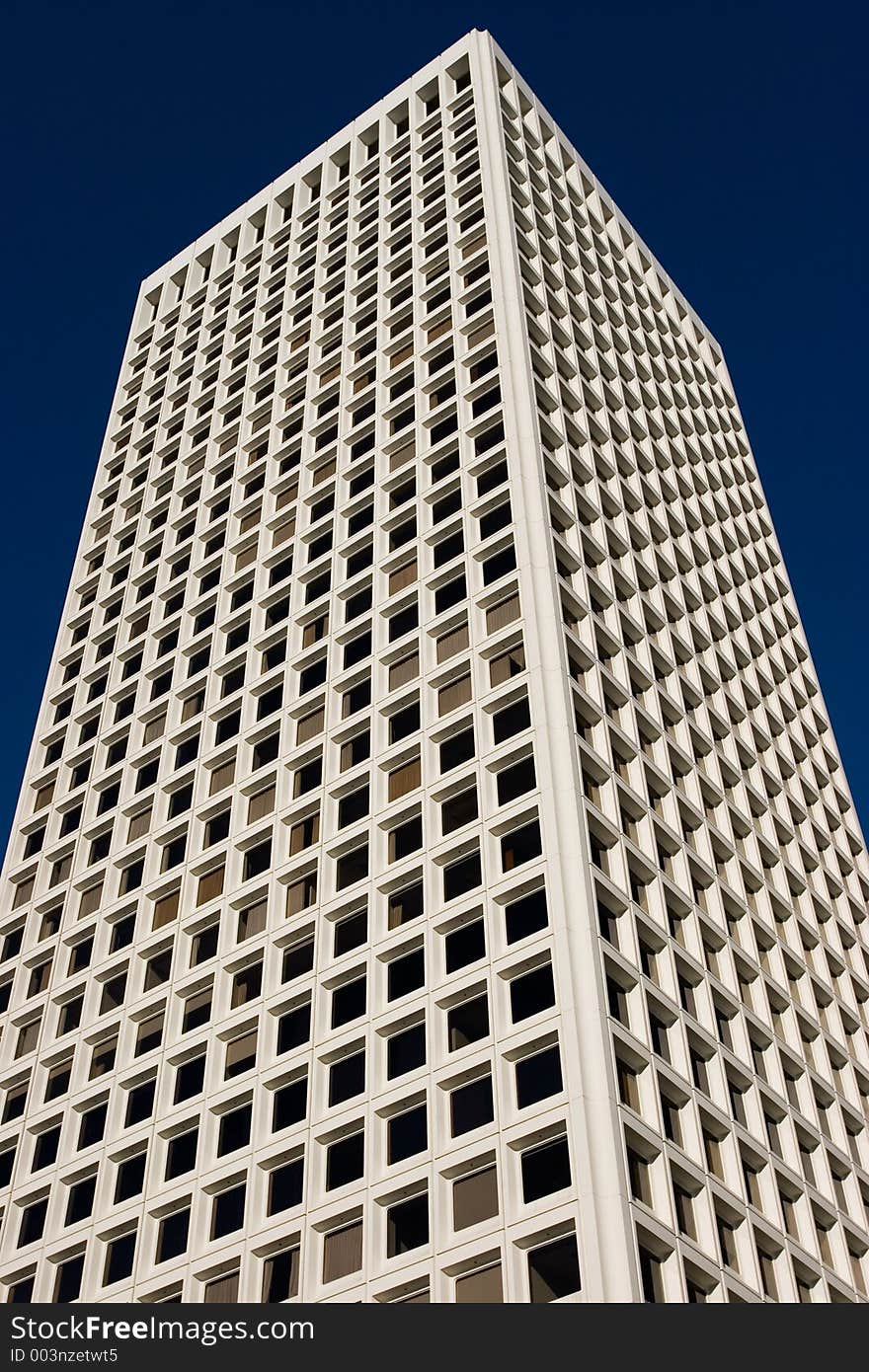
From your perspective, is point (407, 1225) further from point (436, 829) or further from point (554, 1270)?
point (436, 829)

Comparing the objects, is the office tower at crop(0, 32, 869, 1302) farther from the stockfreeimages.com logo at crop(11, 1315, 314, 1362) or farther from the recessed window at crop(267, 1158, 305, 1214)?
the stockfreeimages.com logo at crop(11, 1315, 314, 1362)

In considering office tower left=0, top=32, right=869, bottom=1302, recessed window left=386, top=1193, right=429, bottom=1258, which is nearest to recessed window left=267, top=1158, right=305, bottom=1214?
office tower left=0, top=32, right=869, bottom=1302

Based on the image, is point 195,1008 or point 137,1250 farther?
point 195,1008

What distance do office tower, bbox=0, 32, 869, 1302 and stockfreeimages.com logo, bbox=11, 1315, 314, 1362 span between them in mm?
7489

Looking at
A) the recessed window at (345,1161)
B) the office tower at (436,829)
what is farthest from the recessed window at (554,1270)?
the recessed window at (345,1161)

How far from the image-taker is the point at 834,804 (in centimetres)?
6712

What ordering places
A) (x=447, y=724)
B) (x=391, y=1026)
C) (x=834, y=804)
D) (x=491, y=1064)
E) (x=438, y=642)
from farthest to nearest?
(x=834, y=804)
(x=438, y=642)
(x=447, y=724)
(x=391, y=1026)
(x=491, y=1064)

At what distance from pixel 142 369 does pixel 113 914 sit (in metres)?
38.4

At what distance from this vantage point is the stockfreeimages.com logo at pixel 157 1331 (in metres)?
27.3

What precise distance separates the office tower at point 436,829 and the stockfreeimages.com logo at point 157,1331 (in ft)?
24.6

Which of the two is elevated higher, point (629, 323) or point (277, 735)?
point (629, 323)

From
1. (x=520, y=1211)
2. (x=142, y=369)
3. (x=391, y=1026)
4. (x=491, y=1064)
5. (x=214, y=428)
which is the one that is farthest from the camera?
(x=142, y=369)

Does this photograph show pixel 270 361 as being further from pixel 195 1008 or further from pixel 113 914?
pixel 195 1008

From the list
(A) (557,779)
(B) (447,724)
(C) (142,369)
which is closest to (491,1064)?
(A) (557,779)
